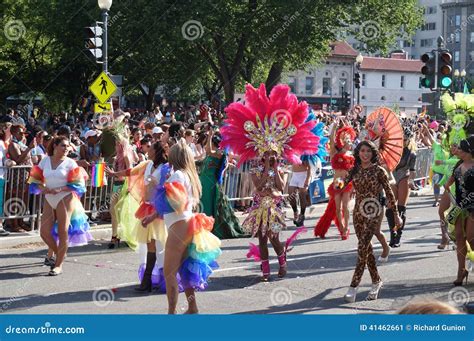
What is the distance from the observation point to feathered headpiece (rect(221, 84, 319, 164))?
9.86 m

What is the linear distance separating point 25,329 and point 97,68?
36.4 m

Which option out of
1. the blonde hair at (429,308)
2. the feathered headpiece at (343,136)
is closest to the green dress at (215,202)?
the feathered headpiece at (343,136)

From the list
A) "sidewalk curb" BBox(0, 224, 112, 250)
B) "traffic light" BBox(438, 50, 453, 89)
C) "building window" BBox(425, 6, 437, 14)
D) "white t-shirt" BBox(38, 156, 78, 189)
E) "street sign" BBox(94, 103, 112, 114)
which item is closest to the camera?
"white t-shirt" BBox(38, 156, 78, 189)

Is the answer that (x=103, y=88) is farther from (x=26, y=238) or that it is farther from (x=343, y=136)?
(x=343, y=136)

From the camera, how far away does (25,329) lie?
4.74m

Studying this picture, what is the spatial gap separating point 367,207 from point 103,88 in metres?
10.2

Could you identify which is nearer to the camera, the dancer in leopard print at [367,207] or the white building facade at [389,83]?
the dancer in leopard print at [367,207]

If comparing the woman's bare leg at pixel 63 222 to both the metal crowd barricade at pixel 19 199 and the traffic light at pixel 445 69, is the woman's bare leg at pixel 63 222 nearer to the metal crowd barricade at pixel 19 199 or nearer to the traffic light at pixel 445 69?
the metal crowd barricade at pixel 19 199

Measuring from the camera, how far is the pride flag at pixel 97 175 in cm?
1340

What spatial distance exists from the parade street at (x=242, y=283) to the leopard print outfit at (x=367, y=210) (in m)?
0.42

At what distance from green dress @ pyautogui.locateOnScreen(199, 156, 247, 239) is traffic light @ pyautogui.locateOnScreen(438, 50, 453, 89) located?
6.64 meters

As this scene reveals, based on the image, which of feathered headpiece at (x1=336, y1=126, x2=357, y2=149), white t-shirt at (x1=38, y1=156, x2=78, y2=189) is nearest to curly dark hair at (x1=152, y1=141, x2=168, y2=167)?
white t-shirt at (x1=38, y1=156, x2=78, y2=189)

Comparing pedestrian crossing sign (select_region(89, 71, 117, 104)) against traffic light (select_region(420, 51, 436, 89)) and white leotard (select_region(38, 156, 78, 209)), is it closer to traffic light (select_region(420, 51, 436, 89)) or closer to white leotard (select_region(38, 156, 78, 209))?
traffic light (select_region(420, 51, 436, 89))

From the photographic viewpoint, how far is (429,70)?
58.1ft
